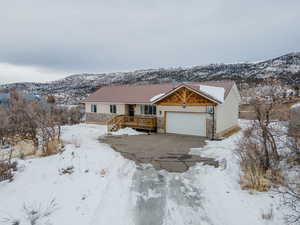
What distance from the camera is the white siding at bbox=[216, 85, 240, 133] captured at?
14062 millimetres

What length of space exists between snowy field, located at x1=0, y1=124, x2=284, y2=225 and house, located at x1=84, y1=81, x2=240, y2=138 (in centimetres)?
646

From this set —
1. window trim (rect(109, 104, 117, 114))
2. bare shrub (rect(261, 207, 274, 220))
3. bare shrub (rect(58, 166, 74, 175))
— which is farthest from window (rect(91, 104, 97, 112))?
→ bare shrub (rect(261, 207, 274, 220))

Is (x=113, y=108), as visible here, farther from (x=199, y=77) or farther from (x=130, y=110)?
(x=199, y=77)

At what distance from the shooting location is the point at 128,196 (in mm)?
5449

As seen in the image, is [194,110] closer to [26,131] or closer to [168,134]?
[168,134]

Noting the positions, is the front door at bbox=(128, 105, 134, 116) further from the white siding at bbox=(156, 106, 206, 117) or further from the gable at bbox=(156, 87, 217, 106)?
the gable at bbox=(156, 87, 217, 106)

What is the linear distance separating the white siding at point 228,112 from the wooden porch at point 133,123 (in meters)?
5.43

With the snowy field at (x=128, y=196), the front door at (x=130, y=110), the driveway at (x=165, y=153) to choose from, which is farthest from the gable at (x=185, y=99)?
the snowy field at (x=128, y=196)

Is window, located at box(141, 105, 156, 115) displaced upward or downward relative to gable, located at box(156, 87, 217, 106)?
downward

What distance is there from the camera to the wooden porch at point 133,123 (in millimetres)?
16828

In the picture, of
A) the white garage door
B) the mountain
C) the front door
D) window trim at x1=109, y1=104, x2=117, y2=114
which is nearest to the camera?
the white garage door

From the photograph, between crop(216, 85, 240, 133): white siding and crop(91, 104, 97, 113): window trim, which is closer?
crop(216, 85, 240, 133): white siding

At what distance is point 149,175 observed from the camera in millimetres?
6996

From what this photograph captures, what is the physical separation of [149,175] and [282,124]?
5326mm
